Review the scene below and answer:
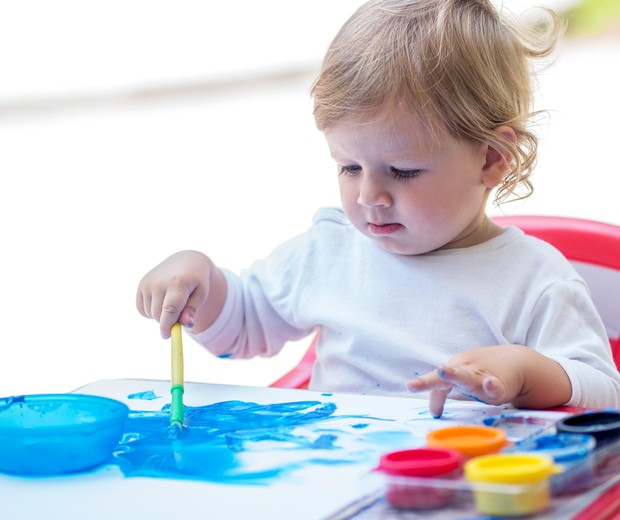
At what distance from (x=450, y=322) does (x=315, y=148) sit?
2.71 metres

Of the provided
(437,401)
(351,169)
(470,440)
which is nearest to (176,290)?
(351,169)

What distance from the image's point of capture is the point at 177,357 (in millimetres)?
985

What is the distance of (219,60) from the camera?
5.02 metres

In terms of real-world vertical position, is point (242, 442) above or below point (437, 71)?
below

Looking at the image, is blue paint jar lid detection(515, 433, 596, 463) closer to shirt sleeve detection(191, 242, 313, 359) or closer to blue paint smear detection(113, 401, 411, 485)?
blue paint smear detection(113, 401, 411, 485)

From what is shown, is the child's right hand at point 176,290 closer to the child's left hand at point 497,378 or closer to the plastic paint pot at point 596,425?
the child's left hand at point 497,378

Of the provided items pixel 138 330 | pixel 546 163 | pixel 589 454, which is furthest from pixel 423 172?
pixel 546 163

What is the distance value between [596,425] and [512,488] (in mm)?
167

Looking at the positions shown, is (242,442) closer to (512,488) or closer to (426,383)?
(426,383)

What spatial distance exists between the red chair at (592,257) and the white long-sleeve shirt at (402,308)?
11 cm

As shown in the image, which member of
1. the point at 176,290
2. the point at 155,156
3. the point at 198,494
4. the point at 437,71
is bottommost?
the point at 198,494

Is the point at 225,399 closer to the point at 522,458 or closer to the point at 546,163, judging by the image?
the point at 522,458

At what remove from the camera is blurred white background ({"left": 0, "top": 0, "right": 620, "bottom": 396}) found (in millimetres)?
2551

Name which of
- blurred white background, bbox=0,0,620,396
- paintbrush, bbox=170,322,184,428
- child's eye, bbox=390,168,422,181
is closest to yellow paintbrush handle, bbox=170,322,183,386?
paintbrush, bbox=170,322,184,428
